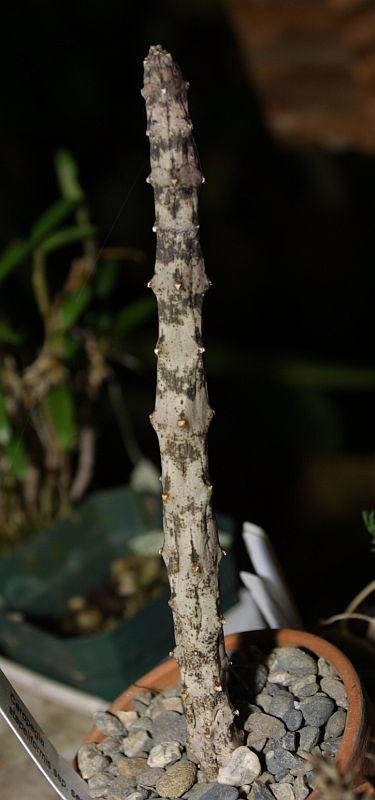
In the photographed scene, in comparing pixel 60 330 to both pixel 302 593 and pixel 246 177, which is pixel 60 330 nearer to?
pixel 302 593

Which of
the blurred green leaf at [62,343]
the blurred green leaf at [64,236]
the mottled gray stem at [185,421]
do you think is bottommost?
the mottled gray stem at [185,421]

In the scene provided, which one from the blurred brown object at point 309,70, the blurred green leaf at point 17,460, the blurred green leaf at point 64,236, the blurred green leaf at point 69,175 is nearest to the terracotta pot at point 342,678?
the blurred green leaf at point 17,460

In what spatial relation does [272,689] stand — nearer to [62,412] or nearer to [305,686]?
[305,686]

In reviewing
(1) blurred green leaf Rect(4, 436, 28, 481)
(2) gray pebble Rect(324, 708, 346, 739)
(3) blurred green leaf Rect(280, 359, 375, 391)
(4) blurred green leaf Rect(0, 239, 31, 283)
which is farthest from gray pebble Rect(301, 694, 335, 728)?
(3) blurred green leaf Rect(280, 359, 375, 391)

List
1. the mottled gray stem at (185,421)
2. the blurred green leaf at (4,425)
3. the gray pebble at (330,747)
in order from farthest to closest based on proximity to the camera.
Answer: the blurred green leaf at (4,425)
the gray pebble at (330,747)
the mottled gray stem at (185,421)

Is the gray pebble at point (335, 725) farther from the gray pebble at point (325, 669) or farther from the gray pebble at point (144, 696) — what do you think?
the gray pebble at point (144, 696)

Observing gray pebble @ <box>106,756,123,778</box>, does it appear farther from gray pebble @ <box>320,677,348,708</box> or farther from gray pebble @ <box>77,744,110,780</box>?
gray pebble @ <box>320,677,348,708</box>

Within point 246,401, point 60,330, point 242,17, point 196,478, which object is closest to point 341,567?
point 246,401
